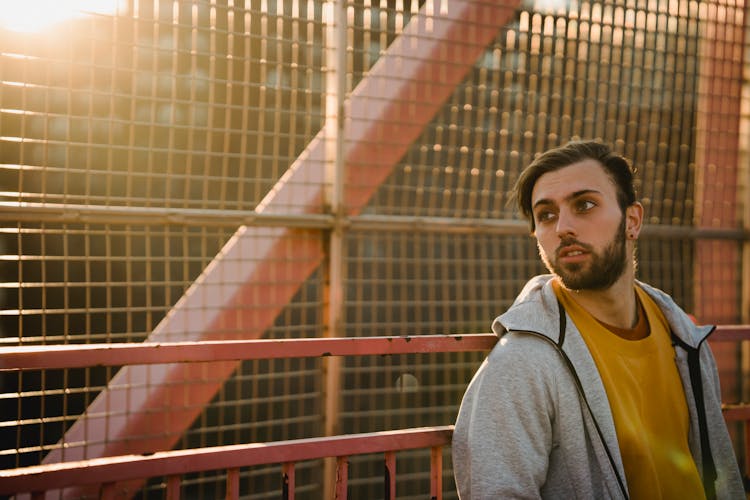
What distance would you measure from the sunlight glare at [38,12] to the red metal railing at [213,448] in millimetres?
1675

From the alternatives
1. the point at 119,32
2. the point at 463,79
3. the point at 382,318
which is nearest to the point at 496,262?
the point at 463,79

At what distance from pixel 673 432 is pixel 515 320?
0.68 metres

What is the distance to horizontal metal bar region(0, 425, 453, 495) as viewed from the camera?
152 centimetres

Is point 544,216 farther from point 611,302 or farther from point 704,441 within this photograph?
point 704,441

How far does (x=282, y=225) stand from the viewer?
9.82 feet

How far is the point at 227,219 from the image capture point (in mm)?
2891

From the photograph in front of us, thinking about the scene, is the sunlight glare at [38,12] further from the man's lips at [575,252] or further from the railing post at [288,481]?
the man's lips at [575,252]

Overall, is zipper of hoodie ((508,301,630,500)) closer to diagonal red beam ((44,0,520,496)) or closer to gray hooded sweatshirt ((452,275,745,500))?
gray hooded sweatshirt ((452,275,745,500))

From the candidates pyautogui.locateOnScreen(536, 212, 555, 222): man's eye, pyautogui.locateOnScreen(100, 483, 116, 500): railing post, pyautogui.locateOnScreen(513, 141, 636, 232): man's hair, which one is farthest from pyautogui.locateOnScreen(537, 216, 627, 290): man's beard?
pyautogui.locateOnScreen(100, 483, 116, 500): railing post

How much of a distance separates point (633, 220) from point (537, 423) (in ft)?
3.18

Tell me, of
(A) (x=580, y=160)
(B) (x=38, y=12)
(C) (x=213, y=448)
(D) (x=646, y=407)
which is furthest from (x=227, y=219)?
(D) (x=646, y=407)

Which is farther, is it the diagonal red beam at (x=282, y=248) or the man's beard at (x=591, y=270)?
the diagonal red beam at (x=282, y=248)

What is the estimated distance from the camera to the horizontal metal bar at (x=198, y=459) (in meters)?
1.52

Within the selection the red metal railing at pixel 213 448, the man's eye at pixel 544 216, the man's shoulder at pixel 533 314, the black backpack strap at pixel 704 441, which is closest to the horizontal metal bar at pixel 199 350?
the red metal railing at pixel 213 448
